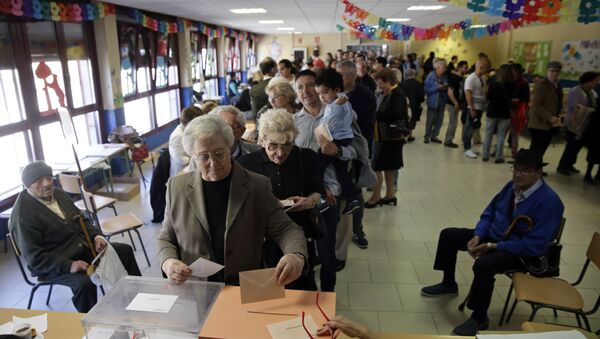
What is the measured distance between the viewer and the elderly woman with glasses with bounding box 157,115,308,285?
5.33ft

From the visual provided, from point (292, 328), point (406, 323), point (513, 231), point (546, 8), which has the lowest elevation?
point (406, 323)

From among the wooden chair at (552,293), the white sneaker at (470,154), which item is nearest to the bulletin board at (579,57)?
the white sneaker at (470,154)

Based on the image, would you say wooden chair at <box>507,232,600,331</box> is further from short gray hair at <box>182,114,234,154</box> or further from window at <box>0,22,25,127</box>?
window at <box>0,22,25,127</box>

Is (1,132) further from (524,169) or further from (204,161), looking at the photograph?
A: (524,169)

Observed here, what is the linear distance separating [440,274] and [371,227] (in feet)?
3.58

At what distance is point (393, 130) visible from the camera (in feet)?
14.9

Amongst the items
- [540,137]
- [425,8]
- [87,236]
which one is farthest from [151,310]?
[425,8]

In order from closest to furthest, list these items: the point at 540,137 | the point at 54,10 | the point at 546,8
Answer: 1. the point at 54,10
2. the point at 546,8
3. the point at 540,137

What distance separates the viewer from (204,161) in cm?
163

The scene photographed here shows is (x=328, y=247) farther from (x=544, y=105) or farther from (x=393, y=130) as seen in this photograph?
(x=544, y=105)

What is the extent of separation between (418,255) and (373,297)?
887 mm

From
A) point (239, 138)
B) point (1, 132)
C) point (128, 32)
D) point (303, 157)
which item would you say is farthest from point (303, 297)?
point (128, 32)

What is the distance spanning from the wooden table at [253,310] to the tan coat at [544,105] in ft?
18.9

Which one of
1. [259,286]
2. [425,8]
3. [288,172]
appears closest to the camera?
[259,286]
